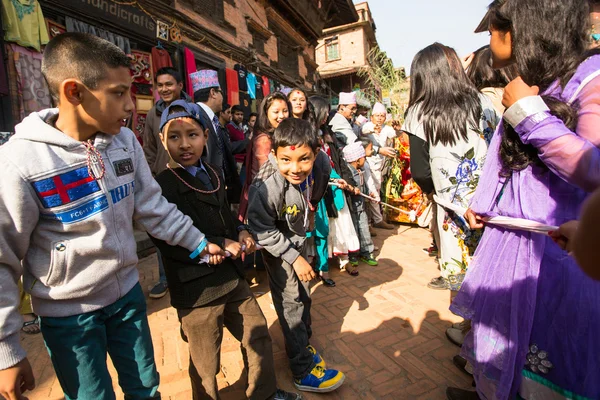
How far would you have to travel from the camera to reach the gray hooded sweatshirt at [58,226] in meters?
1.09

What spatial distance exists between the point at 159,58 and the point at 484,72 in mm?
5036

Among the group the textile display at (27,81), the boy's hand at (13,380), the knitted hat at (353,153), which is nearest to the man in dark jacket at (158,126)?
the textile display at (27,81)

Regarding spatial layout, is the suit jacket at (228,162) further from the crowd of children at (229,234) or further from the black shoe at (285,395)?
the black shoe at (285,395)

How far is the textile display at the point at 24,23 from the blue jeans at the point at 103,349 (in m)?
3.75

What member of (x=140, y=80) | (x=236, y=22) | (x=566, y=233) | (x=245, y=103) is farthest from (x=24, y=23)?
(x=236, y=22)

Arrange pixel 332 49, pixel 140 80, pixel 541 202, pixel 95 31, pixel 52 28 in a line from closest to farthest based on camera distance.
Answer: pixel 541 202 < pixel 52 28 < pixel 95 31 < pixel 140 80 < pixel 332 49

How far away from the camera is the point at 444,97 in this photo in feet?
7.16

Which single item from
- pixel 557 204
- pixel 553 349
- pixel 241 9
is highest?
pixel 241 9

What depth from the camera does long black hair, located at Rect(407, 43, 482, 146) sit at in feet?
6.99

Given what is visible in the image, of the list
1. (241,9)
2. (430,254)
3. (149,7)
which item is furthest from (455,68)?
(241,9)

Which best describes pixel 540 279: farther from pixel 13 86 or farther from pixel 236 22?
pixel 236 22

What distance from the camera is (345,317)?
2908 millimetres

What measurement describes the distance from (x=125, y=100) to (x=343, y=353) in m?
2.17

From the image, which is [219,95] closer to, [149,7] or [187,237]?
[187,237]
